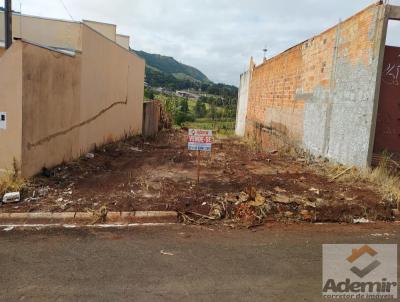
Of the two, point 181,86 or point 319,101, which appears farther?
point 181,86

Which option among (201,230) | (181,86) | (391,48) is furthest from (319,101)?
(181,86)

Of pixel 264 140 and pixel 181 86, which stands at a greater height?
pixel 181 86

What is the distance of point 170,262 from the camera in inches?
169

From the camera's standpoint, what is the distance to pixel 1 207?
6.07 metres

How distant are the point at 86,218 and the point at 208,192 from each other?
2361 millimetres

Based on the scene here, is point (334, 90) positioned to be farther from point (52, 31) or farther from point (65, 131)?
point (52, 31)

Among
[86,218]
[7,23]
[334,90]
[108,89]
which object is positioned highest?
[7,23]

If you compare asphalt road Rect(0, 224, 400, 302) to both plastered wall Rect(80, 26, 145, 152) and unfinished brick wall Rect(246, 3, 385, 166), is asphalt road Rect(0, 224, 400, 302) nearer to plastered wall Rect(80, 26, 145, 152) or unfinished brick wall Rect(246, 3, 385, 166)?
unfinished brick wall Rect(246, 3, 385, 166)

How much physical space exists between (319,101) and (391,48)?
2.91 meters

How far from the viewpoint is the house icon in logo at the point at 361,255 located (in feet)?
13.6

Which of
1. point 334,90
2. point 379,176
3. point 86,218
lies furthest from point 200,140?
point 334,90

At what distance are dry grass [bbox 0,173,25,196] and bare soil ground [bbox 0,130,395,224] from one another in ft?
0.57

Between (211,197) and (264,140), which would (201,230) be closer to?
(211,197)

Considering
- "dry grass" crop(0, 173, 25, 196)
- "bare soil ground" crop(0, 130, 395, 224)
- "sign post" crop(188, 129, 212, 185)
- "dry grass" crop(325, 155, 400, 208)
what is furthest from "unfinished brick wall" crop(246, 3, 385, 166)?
"dry grass" crop(0, 173, 25, 196)
